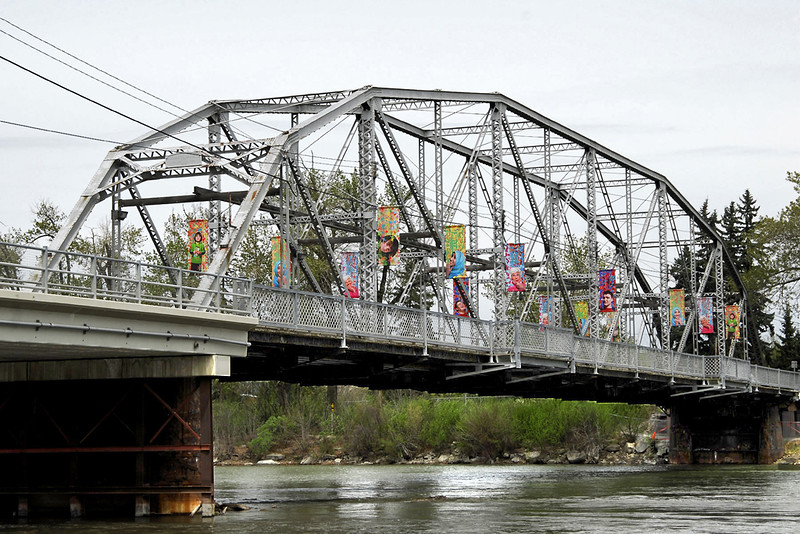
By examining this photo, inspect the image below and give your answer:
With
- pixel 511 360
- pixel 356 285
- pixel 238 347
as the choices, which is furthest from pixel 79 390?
pixel 511 360

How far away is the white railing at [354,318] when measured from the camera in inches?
1139

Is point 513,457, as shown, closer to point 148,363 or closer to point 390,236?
point 390,236

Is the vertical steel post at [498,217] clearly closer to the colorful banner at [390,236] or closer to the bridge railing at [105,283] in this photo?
the colorful banner at [390,236]

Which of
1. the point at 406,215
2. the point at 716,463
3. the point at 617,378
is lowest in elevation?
the point at 716,463

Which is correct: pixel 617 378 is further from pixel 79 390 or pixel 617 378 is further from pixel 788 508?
pixel 79 390

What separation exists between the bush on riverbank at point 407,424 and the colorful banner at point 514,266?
112 ft

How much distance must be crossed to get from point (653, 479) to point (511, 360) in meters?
14.5

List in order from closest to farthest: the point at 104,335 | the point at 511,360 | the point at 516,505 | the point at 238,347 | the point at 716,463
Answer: the point at 104,335 < the point at 238,347 < the point at 516,505 < the point at 511,360 < the point at 716,463

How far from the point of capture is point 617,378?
182 ft

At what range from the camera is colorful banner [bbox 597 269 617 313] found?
58.8 m

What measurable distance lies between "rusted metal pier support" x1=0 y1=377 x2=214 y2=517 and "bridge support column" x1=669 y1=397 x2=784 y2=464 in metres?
45.1

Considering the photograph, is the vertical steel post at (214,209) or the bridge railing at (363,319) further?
the vertical steel post at (214,209)

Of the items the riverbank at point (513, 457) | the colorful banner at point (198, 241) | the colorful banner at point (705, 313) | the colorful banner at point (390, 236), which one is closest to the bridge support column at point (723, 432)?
the riverbank at point (513, 457)

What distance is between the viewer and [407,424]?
85.0m
